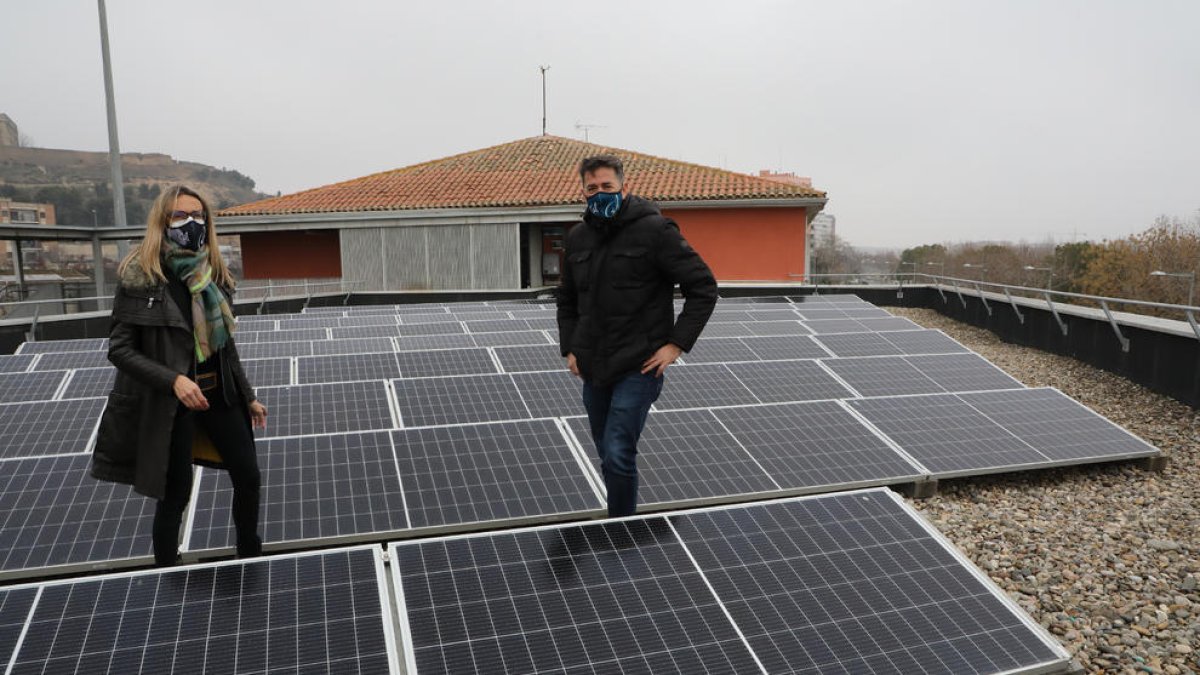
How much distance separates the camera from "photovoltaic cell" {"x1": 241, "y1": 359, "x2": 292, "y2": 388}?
648 centimetres

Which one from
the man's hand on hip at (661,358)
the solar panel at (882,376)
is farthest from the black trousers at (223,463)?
the solar panel at (882,376)

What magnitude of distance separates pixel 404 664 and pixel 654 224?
218cm

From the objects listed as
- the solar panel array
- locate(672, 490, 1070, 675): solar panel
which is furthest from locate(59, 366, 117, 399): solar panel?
locate(672, 490, 1070, 675): solar panel

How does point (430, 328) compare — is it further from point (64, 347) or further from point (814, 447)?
point (814, 447)

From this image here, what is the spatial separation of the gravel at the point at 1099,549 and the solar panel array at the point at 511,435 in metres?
0.22

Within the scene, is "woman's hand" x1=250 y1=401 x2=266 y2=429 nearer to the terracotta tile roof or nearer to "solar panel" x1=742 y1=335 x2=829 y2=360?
"solar panel" x1=742 y1=335 x2=829 y2=360

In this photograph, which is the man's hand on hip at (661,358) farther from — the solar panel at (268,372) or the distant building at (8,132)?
the distant building at (8,132)

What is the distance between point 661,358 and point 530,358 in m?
4.49

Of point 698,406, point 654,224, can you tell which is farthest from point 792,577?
point 698,406

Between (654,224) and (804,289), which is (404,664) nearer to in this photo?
(654,224)

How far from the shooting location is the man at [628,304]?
Result: 338 cm

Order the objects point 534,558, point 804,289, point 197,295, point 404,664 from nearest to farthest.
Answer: point 404,664 → point 534,558 → point 197,295 → point 804,289

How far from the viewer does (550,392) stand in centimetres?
614

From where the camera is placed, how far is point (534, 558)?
8.76ft
